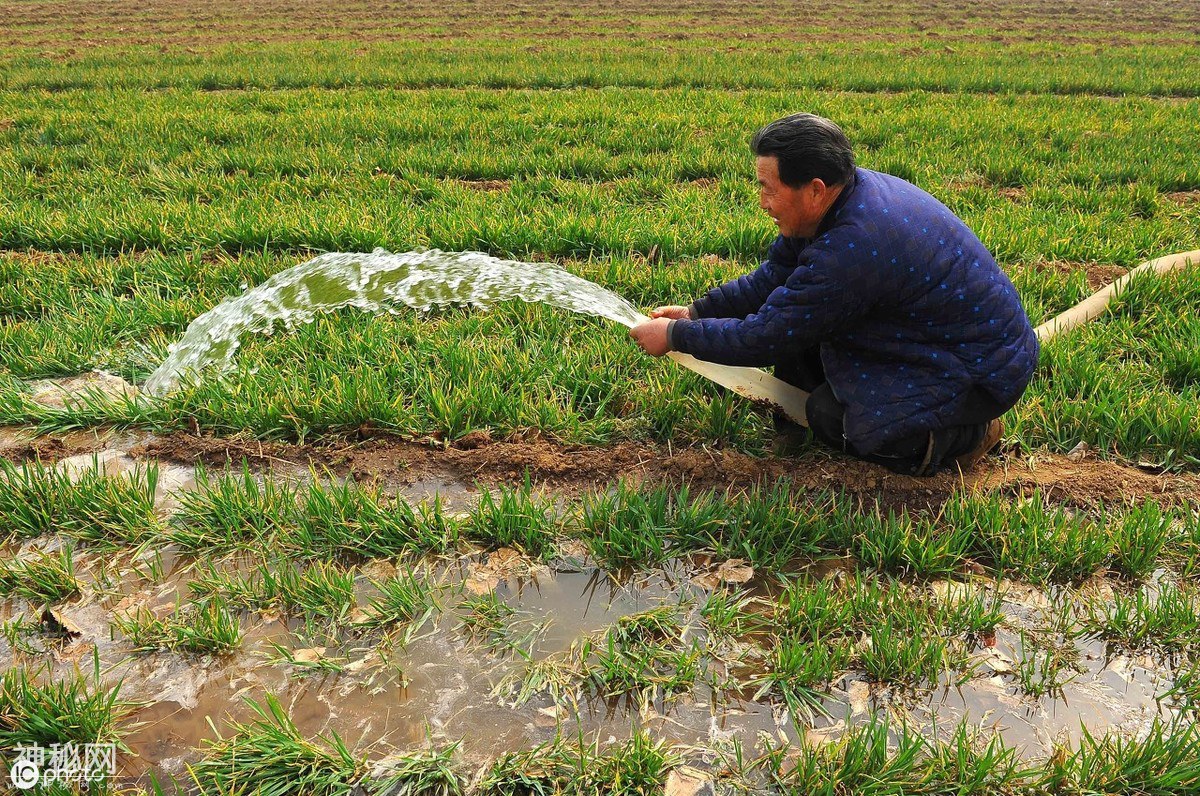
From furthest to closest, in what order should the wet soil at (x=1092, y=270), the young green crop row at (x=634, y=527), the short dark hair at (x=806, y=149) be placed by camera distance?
the wet soil at (x=1092, y=270)
the young green crop row at (x=634, y=527)
the short dark hair at (x=806, y=149)

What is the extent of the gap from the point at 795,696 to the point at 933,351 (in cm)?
128

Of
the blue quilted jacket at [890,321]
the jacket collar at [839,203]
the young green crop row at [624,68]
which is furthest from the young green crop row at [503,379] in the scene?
the young green crop row at [624,68]

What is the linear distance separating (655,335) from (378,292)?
6.45 feet

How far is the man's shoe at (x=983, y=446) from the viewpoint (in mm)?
3175

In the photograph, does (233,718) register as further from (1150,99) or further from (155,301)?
Result: (1150,99)

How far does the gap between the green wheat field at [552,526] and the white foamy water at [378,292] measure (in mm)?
141

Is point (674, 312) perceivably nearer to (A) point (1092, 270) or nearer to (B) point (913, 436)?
(B) point (913, 436)

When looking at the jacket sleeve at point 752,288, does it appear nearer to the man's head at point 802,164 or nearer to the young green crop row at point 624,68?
→ the man's head at point 802,164

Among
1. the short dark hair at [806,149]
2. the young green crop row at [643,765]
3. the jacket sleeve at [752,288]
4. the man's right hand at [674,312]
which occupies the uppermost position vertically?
the short dark hair at [806,149]

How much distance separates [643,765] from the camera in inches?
→ 81.2

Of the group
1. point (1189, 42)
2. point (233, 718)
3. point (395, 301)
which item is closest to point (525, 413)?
point (395, 301)

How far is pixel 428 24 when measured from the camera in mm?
17000

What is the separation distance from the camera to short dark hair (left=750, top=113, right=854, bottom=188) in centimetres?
264

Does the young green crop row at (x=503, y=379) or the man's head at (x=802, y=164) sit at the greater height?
the man's head at (x=802, y=164)
